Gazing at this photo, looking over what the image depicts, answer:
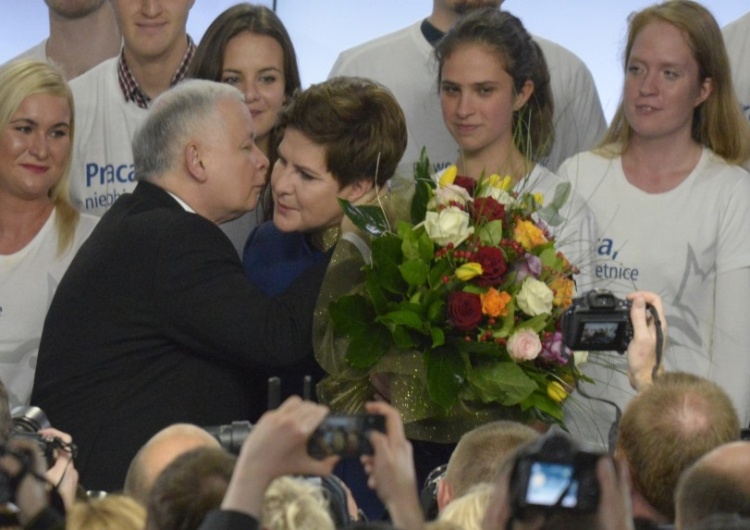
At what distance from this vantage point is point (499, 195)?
3.89 meters

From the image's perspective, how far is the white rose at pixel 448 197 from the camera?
3.81 metres

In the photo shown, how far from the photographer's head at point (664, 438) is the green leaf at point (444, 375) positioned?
0.75m

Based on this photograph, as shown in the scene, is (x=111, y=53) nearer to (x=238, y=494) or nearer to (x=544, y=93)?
(x=544, y=93)

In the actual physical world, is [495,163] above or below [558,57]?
below

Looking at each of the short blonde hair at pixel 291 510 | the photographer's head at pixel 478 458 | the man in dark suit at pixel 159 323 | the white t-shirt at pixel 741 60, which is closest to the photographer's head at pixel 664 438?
the photographer's head at pixel 478 458

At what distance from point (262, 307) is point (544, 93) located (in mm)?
1320

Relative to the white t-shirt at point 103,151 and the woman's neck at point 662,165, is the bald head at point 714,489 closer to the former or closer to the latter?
the woman's neck at point 662,165

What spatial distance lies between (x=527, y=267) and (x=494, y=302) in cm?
14

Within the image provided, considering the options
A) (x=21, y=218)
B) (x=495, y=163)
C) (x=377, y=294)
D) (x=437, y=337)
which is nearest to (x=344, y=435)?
(x=437, y=337)

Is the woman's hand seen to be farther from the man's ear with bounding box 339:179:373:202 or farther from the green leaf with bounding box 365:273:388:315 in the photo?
the man's ear with bounding box 339:179:373:202

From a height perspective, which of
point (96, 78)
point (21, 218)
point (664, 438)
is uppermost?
point (96, 78)

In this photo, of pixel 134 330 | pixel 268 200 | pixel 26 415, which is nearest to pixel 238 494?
pixel 26 415

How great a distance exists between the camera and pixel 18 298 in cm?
476

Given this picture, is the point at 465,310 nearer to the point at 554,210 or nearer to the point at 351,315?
the point at 351,315
